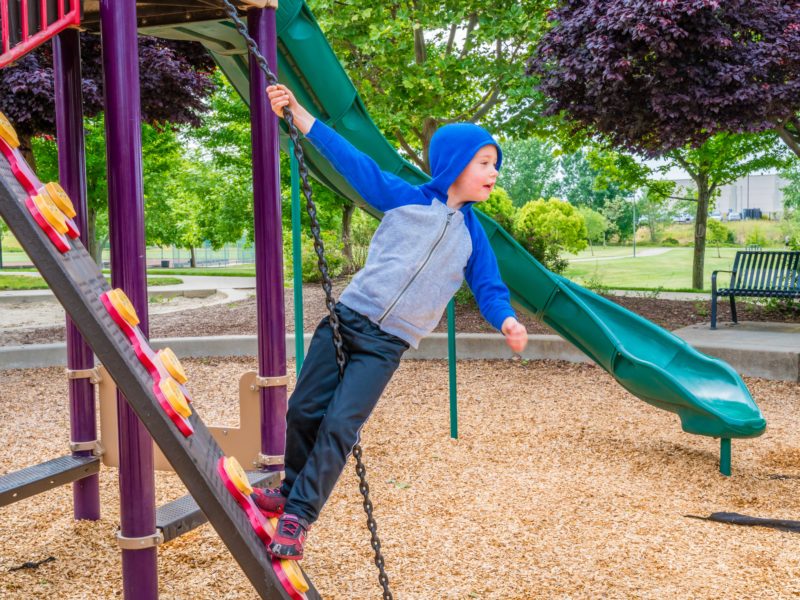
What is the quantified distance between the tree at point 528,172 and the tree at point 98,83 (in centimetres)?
4829

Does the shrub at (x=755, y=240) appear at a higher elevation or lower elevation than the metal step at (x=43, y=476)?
higher

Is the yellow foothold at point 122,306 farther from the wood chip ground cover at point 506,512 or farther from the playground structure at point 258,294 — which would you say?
the wood chip ground cover at point 506,512

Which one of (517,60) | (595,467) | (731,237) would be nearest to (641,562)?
(595,467)

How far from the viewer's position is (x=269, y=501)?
7.58ft

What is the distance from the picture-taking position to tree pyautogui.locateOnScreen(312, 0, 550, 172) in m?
8.87

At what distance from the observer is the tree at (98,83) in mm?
7586

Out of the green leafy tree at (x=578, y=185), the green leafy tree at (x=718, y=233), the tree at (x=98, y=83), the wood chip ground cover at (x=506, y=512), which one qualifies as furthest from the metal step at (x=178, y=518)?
the green leafy tree at (x=578, y=185)

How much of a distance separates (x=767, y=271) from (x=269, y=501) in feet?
28.3

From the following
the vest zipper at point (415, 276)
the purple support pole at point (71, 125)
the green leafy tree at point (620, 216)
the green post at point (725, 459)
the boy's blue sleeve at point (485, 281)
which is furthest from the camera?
the green leafy tree at point (620, 216)

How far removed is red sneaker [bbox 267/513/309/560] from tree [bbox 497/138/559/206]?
54.3 meters

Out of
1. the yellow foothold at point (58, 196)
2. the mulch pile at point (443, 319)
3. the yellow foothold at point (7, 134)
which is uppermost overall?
the yellow foothold at point (7, 134)

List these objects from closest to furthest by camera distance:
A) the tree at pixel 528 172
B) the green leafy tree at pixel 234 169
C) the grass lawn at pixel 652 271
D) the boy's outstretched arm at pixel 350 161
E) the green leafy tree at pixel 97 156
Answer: the boy's outstretched arm at pixel 350 161, the green leafy tree at pixel 97 156, the green leafy tree at pixel 234 169, the grass lawn at pixel 652 271, the tree at pixel 528 172

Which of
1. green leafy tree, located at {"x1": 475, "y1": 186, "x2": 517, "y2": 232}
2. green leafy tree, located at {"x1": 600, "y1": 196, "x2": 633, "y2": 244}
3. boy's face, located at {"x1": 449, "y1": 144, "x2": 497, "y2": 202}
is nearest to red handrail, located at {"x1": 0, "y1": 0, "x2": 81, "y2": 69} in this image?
boy's face, located at {"x1": 449, "y1": 144, "x2": 497, "y2": 202}

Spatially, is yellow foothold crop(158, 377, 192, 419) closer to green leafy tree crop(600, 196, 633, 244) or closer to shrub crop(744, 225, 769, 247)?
shrub crop(744, 225, 769, 247)
